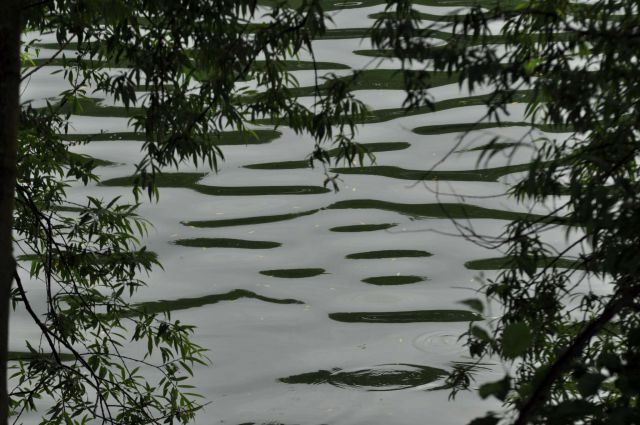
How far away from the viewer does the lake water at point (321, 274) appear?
8164 millimetres

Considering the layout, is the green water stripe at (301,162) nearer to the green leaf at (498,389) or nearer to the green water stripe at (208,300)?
the green water stripe at (208,300)

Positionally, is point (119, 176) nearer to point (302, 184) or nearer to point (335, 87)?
point (302, 184)

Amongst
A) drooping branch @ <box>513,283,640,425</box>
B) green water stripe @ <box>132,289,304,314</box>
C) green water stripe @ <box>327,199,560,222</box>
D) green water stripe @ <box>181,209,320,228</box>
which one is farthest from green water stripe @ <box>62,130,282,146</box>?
drooping branch @ <box>513,283,640,425</box>

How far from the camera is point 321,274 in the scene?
33.5 ft

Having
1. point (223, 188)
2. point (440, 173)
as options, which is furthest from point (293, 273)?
point (440, 173)

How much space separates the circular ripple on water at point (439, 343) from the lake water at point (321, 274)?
0.01 meters

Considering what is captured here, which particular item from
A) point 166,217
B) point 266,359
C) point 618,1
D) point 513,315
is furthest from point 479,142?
point 513,315

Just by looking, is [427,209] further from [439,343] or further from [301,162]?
[439,343]

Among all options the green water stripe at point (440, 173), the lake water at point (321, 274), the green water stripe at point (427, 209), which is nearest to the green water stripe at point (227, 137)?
the lake water at point (321, 274)

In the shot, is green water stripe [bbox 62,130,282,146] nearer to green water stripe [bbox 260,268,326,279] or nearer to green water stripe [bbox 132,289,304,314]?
green water stripe [bbox 260,268,326,279]

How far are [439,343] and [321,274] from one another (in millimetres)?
1612

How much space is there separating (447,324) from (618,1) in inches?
180

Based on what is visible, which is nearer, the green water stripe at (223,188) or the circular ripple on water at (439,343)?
the circular ripple on water at (439,343)

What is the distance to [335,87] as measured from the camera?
4047 millimetres
